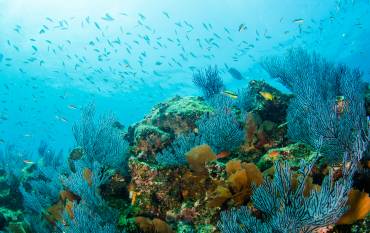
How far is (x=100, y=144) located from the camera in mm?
6852

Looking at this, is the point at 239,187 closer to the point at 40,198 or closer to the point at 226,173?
the point at 226,173

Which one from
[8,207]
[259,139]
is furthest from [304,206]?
[8,207]

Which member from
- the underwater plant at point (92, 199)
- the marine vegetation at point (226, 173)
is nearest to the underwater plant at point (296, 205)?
the marine vegetation at point (226, 173)

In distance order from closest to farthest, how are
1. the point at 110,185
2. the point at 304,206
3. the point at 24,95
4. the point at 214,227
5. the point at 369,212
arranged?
the point at 304,206, the point at 369,212, the point at 214,227, the point at 110,185, the point at 24,95

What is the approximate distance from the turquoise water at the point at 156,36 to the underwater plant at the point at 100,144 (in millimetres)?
17693

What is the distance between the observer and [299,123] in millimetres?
6199

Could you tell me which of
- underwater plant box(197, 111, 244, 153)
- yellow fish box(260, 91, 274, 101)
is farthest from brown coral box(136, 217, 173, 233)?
yellow fish box(260, 91, 274, 101)

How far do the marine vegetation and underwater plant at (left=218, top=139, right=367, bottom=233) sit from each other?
10mm

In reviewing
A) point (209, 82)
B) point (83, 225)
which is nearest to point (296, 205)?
point (83, 225)

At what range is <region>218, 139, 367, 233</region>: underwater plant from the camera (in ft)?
9.57

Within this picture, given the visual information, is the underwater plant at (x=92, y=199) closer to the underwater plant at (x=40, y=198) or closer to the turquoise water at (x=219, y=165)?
the turquoise water at (x=219, y=165)

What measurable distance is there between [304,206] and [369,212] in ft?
2.77

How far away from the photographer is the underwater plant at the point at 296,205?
2.92 meters

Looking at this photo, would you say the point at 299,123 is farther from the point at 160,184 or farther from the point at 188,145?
the point at 160,184
